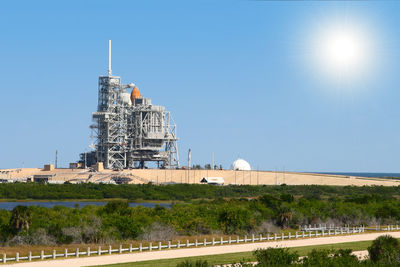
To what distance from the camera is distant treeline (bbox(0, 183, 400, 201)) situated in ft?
387

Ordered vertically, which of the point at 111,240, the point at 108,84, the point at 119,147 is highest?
the point at 108,84

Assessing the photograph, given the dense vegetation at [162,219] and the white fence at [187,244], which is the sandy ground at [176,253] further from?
the dense vegetation at [162,219]

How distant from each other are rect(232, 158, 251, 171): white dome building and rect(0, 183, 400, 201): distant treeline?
3373cm

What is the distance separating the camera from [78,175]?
482ft

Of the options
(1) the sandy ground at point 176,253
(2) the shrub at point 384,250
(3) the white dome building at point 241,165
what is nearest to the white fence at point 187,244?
(1) the sandy ground at point 176,253

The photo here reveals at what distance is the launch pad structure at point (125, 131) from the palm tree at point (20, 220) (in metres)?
106

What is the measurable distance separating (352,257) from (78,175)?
404 feet

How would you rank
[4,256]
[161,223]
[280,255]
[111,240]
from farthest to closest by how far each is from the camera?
[161,223] < [111,240] < [4,256] < [280,255]

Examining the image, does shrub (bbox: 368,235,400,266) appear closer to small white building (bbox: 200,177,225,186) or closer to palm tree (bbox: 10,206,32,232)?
palm tree (bbox: 10,206,32,232)

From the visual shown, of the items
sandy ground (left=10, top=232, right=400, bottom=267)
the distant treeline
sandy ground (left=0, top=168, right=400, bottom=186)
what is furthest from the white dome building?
sandy ground (left=10, top=232, right=400, bottom=267)

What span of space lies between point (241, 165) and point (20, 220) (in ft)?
424

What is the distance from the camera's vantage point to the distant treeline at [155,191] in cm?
11806

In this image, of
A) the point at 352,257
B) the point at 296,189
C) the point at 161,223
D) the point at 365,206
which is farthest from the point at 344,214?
the point at 296,189

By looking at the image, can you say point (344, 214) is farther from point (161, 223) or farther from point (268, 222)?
point (161, 223)
